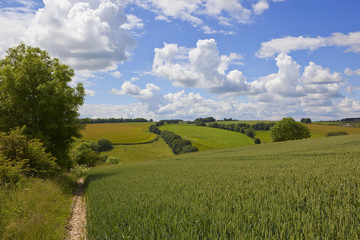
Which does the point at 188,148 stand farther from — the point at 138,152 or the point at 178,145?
the point at 138,152

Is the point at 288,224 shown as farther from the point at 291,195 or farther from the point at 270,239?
the point at 291,195

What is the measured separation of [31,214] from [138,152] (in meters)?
71.7

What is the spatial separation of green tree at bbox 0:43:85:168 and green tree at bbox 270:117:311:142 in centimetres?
7154

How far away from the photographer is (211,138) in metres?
105

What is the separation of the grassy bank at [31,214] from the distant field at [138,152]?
202 feet

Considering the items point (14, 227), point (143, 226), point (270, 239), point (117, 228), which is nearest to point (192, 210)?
point (143, 226)

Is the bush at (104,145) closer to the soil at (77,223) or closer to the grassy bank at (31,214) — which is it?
the soil at (77,223)

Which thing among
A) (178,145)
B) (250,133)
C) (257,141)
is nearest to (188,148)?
(178,145)

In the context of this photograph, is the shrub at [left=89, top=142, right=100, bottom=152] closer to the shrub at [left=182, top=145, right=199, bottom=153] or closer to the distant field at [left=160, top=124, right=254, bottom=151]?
the shrub at [left=182, top=145, right=199, bottom=153]

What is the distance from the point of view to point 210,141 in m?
99.7

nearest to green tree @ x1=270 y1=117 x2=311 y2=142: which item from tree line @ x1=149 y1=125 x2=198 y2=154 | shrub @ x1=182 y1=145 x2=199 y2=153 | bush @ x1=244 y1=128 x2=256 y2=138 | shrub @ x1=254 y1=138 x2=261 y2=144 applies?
shrub @ x1=254 y1=138 x2=261 y2=144

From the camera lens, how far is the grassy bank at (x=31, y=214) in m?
7.17

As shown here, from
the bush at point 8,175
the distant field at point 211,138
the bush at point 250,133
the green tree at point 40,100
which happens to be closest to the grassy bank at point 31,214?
the bush at point 8,175

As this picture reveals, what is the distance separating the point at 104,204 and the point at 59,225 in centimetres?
211
